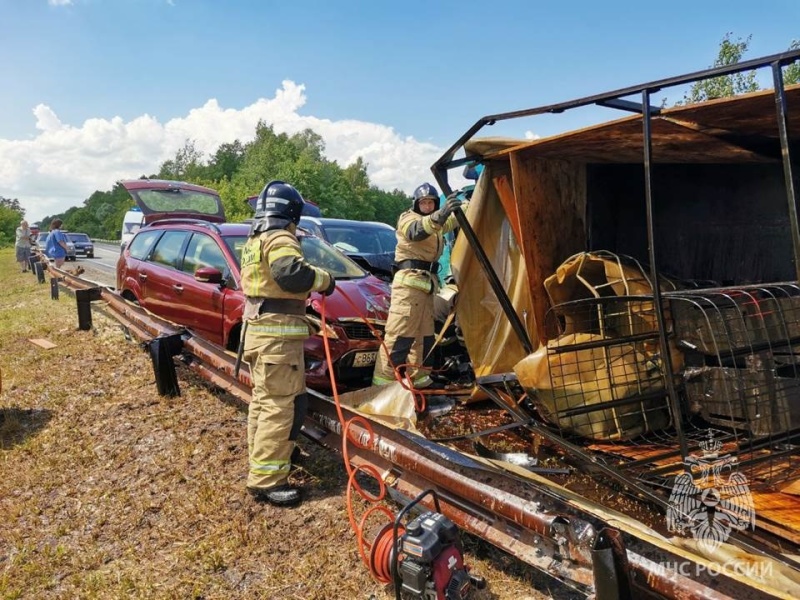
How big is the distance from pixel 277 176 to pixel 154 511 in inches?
1729

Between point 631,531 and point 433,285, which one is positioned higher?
point 433,285

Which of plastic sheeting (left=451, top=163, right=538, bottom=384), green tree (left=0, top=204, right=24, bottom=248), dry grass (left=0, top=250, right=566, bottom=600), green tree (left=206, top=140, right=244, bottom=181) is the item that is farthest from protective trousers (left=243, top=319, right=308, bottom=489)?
green tree (left=206, top=140, right=244, bottom=181)

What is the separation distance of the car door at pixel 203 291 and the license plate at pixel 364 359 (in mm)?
1421

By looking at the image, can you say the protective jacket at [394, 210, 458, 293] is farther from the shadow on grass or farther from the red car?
the shadow on grass

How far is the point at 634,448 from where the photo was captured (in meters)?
3.42

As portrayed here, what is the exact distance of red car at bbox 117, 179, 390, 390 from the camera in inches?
193

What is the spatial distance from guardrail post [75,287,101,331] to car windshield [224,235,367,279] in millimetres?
3649

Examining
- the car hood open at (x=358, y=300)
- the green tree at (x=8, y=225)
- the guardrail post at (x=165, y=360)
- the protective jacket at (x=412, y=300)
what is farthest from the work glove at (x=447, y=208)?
the green tree at (x=8, y=225)

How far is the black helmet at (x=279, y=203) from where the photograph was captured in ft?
12.2

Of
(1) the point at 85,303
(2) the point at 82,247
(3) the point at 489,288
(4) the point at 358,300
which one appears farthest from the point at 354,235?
(2) the point at 82,247

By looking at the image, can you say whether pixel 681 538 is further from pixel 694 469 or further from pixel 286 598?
pixel 286 598

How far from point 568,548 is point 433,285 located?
3248 mm

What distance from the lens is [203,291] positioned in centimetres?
567

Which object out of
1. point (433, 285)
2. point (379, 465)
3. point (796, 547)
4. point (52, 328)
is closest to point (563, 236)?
point (433, 285)
